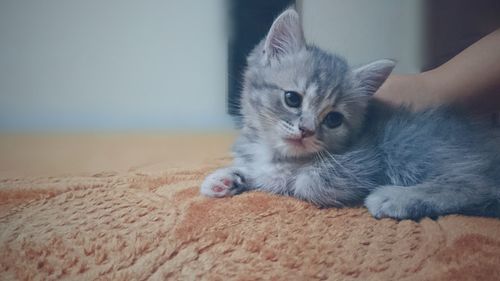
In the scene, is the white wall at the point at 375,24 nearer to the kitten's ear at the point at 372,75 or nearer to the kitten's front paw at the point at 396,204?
the kitten's ear at the point at 372,75

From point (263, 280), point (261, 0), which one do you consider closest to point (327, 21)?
point (261, 0)

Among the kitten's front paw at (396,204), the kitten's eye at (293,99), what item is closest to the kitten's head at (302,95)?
the kitten's eye at (293,99)

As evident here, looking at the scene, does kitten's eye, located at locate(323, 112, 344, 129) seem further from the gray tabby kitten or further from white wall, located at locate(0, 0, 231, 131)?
white wall, located at locate(0, 0, 231, 131)

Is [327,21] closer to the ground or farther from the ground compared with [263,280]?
farther from the ground

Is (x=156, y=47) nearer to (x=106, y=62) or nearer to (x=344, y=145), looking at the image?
(x=106, y=62)

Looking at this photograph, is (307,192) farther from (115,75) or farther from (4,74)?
(4,74)
